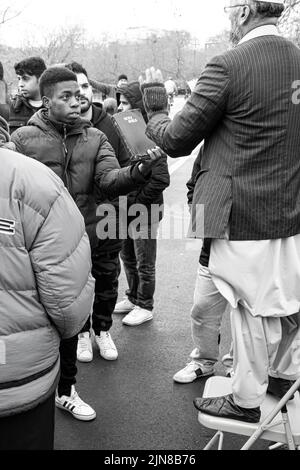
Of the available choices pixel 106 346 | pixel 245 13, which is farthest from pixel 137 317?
pixel 245 13

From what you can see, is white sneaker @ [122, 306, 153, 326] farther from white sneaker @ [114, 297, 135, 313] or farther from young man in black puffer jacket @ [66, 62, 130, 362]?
young man in black puffer jacket @ [66, 62, 130, 362]

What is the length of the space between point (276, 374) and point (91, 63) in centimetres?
5813

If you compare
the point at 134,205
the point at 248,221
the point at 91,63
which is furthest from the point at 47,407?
the point at 91,63

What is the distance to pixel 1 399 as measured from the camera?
1784 mm

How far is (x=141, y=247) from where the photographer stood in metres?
4.39

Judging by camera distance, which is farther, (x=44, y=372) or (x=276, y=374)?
(x=276, y=374)

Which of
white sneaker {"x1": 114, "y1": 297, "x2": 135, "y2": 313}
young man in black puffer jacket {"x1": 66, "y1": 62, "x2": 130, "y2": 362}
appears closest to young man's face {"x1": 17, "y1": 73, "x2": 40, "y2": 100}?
young man in black puffer jacket {"x1": 66, "y1": 62, "x2": 130, "y2": 362}

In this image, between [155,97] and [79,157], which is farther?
[79,157]

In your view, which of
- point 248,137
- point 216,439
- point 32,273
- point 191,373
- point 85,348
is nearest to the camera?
point 32,273

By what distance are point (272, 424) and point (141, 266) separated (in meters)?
2.17

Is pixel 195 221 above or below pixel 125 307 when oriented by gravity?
above

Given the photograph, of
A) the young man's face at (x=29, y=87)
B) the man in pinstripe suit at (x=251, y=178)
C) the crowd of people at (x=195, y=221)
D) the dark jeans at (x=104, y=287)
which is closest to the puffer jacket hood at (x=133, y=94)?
the crowd of people at (x=195, y=221)

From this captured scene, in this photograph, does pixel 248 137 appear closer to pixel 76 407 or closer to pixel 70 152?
pixel 70 152
